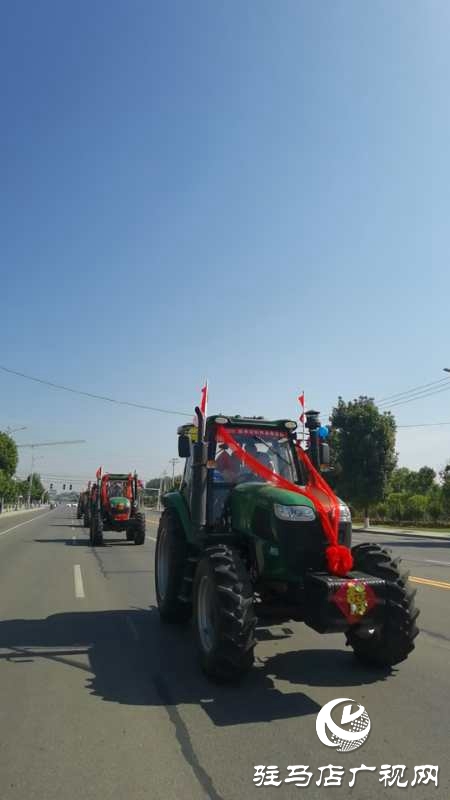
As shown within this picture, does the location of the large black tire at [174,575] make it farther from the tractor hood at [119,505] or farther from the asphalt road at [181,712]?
the tractor hood at [119,505]

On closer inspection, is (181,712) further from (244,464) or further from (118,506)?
(118,506)

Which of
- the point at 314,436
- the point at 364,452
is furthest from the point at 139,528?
the point at 364,452

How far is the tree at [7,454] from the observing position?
74500mm

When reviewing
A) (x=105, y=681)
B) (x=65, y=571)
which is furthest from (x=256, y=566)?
(x=65, y=571)

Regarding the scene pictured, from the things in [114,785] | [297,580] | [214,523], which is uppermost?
[214,523]

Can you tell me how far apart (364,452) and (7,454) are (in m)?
48.6

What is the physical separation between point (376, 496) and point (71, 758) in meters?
38.8

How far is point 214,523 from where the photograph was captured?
6977 mm

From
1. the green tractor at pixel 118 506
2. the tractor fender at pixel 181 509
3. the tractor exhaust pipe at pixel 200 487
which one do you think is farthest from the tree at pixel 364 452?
the tractor exhaust pipe at pixel 200 487

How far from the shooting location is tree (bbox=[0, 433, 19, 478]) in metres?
74.5

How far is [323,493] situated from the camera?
20.4ft

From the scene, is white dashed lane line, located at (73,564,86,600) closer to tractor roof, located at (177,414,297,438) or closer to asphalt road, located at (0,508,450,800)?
asphalt road, located at (0,508,450,800)

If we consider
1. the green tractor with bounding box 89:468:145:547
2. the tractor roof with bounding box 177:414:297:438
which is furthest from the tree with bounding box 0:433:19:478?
the tractor roof with bounding box 177:414:297:438

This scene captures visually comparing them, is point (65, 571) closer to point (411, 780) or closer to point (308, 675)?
point (308, 675)
